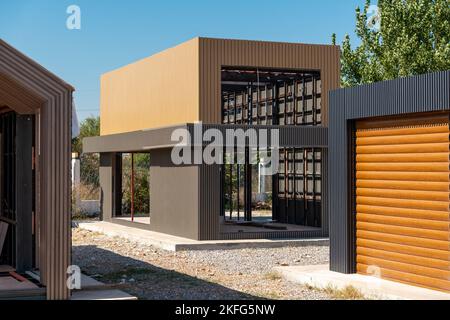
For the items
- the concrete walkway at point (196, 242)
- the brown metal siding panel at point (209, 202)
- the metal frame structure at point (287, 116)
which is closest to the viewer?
the concrete walkway at point (196, 242)

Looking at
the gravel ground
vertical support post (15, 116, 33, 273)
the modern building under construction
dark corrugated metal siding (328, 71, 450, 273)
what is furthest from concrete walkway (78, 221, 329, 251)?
vertical support post (15, 116, 33, 273)

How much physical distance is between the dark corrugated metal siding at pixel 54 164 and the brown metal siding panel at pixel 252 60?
30.0ft

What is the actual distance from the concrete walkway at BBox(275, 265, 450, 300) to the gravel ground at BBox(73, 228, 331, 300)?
0.20 meters

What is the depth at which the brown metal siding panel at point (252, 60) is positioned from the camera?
18.4 metres

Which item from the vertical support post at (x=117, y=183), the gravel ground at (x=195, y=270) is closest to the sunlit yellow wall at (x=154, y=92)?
the vertical support post at (x=117, y=183)

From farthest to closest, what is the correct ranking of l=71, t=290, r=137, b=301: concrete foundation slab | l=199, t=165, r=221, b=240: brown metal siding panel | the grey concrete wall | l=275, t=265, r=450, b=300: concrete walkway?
the grey concrete wall → l=199, t=165, r=221, b=240: brown metal siding panel → l=275, t=265, r=450, b=300: concrete walkway → l=71, t=290, r=137, b=301: concrete foundation slab

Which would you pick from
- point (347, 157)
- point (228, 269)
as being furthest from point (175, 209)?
point (347, 157)

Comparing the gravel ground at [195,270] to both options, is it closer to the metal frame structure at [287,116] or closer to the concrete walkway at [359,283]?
the concrete walkway at [359,283]

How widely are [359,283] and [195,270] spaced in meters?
3.96

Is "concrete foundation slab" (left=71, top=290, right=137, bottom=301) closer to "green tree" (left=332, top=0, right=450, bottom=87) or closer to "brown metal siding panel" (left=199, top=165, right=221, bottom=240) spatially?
"brown metal siding panel" (left=199, top=165, right=221, bottom=240)

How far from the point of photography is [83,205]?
28.5 metres

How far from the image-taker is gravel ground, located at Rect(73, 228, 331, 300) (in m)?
11.7

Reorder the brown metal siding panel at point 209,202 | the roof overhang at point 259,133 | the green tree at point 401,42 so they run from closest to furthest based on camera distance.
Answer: the roof overhang at point 259,133 < the brown metal siding panel at point 209,202 < the green tree at point 401,42
